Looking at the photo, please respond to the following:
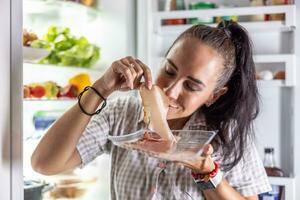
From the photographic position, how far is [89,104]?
96cm

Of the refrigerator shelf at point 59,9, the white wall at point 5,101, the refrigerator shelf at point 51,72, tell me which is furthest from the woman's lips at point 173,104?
the refrigerator shelf at point 59,9

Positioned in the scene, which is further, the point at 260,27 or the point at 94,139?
the point at 260,27

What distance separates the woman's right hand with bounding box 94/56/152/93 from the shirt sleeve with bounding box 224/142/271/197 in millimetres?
393

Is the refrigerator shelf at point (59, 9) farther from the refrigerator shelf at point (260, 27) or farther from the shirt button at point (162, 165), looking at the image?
the shirt button at point (162, 165)

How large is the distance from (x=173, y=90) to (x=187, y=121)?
198mm

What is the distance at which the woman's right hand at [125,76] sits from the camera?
0.94 m

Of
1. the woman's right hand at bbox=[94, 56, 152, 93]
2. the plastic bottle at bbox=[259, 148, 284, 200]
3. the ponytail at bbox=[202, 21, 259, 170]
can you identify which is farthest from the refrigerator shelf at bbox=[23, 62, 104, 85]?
the plastic bottle at bbox=[259, 148, 284, 200]

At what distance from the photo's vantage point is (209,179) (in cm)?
105

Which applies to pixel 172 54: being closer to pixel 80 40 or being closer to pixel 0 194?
pixel 0 194

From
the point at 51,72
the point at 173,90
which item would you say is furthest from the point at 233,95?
the point at 51,72

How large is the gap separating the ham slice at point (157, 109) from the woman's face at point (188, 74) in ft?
0.15

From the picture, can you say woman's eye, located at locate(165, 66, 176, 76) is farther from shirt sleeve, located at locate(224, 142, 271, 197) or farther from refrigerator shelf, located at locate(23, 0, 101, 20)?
refrigerator shelf, located at locate(23, 0, 101, 20)

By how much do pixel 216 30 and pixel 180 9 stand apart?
Result: 0.85m

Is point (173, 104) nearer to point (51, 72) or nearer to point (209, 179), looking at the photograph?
point (209, 179)
